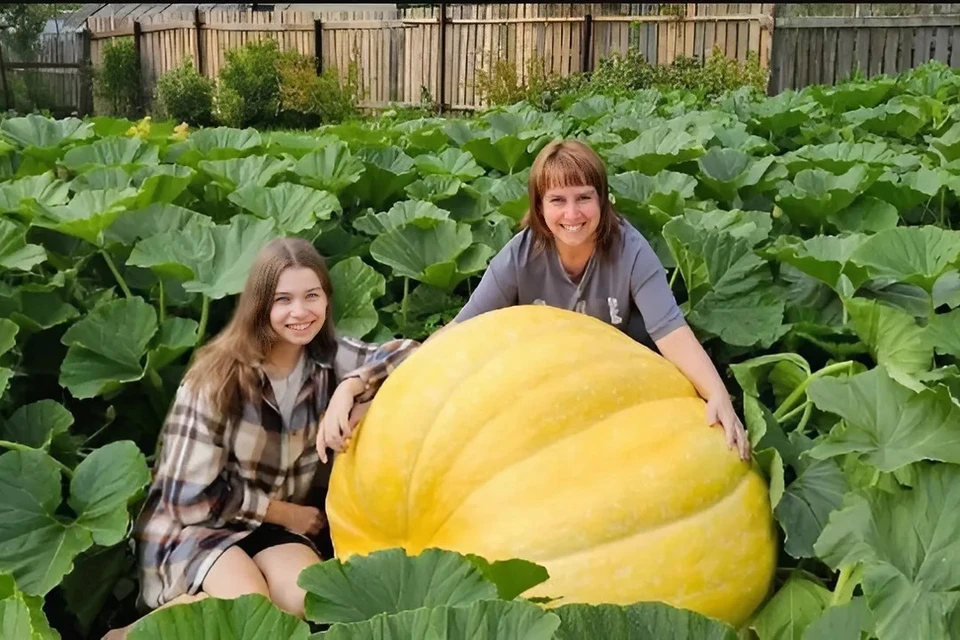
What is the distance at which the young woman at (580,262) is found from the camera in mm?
2189

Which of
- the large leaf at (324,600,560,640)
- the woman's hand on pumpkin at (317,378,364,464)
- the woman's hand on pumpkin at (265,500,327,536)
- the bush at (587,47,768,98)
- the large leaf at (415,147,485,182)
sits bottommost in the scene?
the woman's hand on pumpkin at (265,500,327,536)

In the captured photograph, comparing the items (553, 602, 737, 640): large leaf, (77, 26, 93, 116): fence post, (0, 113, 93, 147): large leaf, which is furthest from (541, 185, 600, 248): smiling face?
(77, 26, 93, 116): fence post

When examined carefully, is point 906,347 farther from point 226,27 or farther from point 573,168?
point 226,27

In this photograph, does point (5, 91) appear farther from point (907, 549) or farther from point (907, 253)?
point (907, 549)

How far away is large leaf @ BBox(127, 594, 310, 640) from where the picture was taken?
0.99 meters

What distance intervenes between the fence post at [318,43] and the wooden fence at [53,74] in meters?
5.05

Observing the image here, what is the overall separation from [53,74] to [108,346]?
20.3 m

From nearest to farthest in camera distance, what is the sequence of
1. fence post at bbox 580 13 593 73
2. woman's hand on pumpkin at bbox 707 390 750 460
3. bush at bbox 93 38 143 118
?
woman's hand on pumpkin at bbox 707 390 750 460 < fence post at bbox 580 13 593 73 < bush at bbox 93 38 143 118

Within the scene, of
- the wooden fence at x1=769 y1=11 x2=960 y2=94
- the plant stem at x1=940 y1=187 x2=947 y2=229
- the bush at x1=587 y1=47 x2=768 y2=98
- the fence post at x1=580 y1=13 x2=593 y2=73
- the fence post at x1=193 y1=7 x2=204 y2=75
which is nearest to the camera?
the plant stem at x1=940 y1=187 x2=947 y2=229

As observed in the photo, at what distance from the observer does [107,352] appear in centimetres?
221

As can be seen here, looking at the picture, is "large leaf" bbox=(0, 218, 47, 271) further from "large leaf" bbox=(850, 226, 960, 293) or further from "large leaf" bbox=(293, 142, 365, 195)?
"large leaf" bbox=(850, 226, 960, 293)

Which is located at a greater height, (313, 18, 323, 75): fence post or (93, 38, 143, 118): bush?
(313, 18, 323, 75): fence post

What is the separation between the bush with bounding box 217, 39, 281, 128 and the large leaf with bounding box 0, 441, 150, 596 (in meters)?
15.7

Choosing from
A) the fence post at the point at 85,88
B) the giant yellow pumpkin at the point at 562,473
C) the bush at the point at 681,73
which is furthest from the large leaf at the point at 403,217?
the fence post at the point at 85,88
